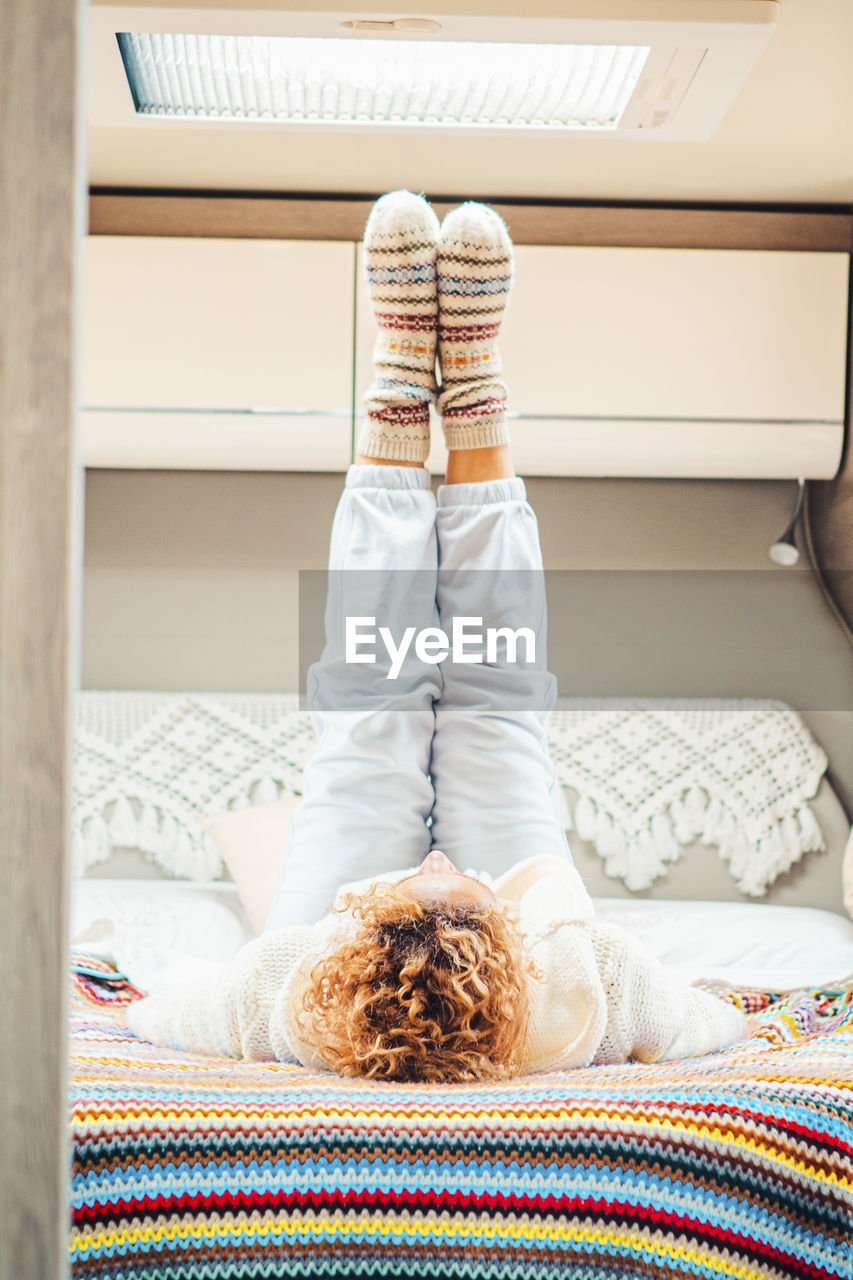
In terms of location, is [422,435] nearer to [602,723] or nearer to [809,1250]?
[602,723]

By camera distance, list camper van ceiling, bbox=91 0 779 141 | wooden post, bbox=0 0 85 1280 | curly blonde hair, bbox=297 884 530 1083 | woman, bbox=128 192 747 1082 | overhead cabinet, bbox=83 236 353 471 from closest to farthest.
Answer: wooden post, bbox=0 0 85 1280, curly blonde hair, bbox=297 884 530 1083, woman, bbox=128 192 747 1082, camper van ceiling, bbox=91 0 779 141, overhead cabinet, bbox=83 236 353 471

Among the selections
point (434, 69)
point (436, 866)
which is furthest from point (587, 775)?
point (434, 69)

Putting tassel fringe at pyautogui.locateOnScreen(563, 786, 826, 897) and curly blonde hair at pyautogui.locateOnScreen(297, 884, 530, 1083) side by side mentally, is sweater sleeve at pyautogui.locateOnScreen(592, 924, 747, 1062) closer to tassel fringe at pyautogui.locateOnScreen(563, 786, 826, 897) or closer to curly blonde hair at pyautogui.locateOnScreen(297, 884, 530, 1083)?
curly blonde hair at pyautogui.locateOnScreen(297, 884, 530, 1083)

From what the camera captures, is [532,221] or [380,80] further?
[532,221]

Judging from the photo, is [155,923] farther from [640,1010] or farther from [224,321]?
[224,321]

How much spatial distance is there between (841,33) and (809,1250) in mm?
1616

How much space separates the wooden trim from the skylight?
1.58ft

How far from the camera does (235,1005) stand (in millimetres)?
1087

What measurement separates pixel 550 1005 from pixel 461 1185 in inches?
11.7

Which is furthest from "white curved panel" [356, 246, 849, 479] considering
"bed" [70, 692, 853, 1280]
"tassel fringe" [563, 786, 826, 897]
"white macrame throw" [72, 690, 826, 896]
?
"bed" [70, 692, 853, 1280]

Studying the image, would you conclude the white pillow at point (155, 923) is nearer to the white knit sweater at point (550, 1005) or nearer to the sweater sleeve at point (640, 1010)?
the white knit sweater at point (550, 1005)

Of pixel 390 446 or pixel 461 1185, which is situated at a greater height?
pixel 390 446

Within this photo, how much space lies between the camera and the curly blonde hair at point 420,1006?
0.99 meters

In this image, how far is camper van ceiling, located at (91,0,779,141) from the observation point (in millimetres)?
1466
